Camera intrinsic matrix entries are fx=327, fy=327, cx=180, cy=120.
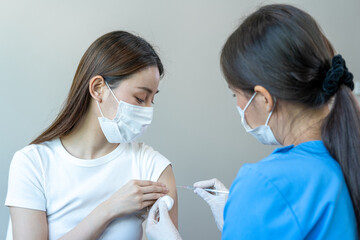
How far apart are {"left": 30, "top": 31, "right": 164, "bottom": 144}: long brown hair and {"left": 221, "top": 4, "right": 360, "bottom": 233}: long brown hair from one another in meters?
0.49

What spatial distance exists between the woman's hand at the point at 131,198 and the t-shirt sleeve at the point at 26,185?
240 mm

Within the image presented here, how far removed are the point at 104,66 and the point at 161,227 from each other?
1.99 ft

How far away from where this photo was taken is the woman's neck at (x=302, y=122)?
814mm

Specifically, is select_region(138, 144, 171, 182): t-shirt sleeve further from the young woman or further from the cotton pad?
the cotton pad

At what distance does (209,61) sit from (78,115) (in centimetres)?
103

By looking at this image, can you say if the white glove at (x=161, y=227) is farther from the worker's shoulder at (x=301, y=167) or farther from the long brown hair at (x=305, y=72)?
the long brown hair at (x=305, y=72)

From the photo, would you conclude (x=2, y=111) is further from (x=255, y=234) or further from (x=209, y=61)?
(x=255, y=234)

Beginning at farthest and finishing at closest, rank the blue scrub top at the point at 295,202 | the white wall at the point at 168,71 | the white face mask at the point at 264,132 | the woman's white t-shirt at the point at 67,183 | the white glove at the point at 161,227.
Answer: the white wall at the point at 168,71 → the woman's white t-shirt at the point at 67,183 → the white glove at the point at 161,227 → the white face mask at the point at 264,132 → the blue scrub top at the point at 295,202

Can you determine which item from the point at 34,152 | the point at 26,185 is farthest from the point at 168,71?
the point at 26,185

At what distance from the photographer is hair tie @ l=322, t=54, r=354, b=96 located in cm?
76

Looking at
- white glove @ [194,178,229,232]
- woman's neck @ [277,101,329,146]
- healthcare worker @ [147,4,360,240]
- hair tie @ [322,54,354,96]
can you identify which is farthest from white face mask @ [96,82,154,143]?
hair tie @ [322,54,354,96]

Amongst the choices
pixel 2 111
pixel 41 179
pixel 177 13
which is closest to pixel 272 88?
pixel 41 179

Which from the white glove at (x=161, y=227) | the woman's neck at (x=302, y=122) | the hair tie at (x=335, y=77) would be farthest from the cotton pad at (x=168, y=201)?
the hair tie at (x=335, y=77)

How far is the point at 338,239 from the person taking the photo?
701 mm
